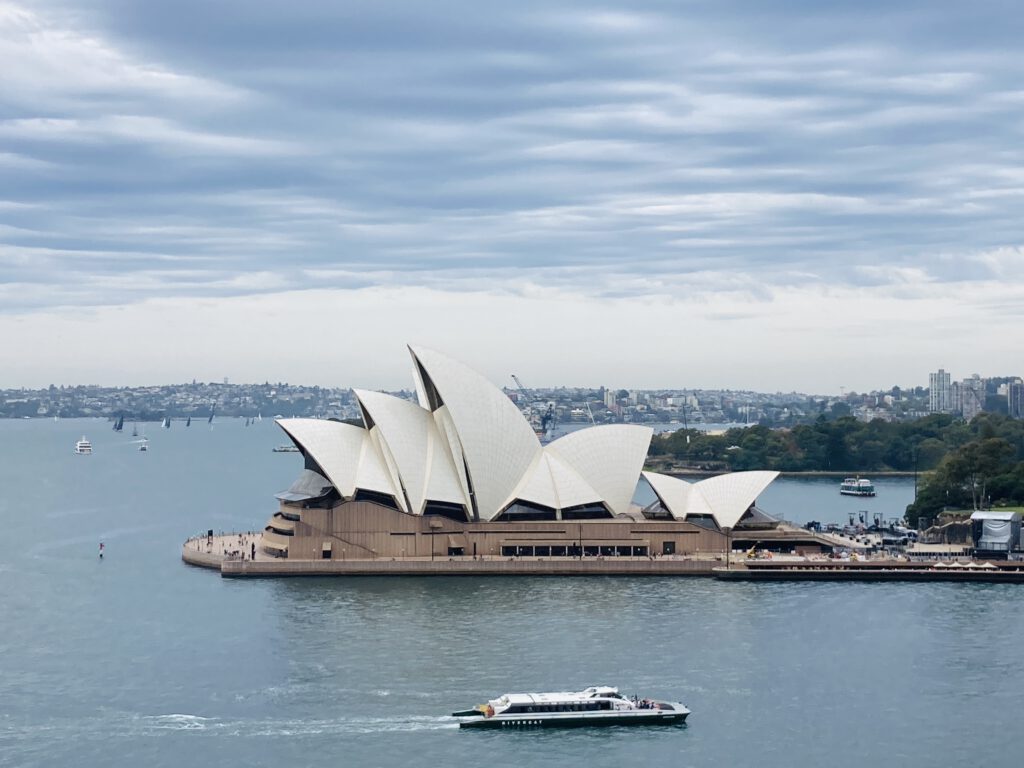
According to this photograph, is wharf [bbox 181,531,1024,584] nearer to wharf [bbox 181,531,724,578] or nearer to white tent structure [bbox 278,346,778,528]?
wharf [bbox 181,531,724,578]

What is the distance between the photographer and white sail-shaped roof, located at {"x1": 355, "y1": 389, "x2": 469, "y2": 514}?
2285 inches

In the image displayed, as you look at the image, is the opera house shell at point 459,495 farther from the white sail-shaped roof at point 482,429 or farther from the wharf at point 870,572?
the wharf at point 870,572

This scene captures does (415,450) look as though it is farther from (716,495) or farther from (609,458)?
(716,495)

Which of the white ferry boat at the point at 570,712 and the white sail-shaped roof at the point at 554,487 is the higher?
the white sail-shaped roof at the point at 554,487

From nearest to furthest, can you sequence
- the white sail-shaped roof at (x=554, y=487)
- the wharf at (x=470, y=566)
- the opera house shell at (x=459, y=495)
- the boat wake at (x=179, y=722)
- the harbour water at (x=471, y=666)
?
the harbour water at (x=471, y=666)
the boat wake at (x=179, y=722)
the wharf at (x=470, y=566)
the opera house shell at (x=459, y=495)
the white sail-shaped roof at (x=554, y=487)

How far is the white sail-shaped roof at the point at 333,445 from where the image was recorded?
57.8m

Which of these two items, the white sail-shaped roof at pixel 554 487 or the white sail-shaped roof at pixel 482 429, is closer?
the white sail-shaped roof at pixel 482 429

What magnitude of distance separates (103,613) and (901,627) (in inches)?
1075

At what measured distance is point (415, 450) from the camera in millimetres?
58781

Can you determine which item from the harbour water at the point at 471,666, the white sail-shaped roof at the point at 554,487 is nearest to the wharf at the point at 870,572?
the harbour water at the point at 471,666

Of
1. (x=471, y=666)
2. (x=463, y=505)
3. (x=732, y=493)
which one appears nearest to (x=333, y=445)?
(x=463, y=505)

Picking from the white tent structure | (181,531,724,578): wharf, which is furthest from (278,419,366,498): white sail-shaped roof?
(181,531,724,578): wharf

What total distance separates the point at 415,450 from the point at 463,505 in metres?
3.09

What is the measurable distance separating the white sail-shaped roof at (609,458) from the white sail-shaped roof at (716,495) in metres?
1.14
